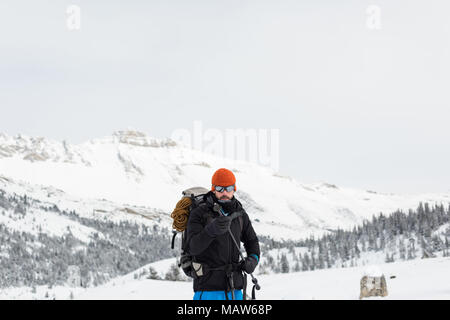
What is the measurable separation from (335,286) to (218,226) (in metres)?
15.8

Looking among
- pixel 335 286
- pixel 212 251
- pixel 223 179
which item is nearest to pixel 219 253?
pixel 212 251

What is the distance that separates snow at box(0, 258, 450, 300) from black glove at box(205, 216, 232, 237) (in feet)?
27.1

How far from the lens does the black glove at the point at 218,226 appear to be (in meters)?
5.18

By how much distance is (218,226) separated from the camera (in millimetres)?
5180

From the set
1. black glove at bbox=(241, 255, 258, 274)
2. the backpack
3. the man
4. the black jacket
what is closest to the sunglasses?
the man

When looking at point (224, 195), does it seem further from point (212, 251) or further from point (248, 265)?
point (248, 265)

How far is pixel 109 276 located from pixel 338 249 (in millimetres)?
51846

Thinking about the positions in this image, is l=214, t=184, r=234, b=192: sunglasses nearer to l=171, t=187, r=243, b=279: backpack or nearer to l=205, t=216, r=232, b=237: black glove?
l=171, t=187, r=243, b=279: backpack

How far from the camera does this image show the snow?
46.8 ft

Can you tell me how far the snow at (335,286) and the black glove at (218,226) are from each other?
8254 millimetres

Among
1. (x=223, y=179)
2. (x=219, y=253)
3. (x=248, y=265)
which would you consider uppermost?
(x=223, y=179)
